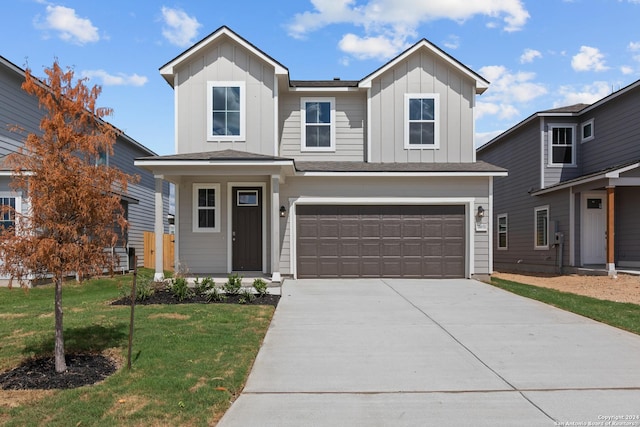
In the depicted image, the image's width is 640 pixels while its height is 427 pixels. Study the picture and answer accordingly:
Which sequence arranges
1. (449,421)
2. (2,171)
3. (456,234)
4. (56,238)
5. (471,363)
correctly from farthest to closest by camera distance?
(456,234), (2,171), (471,363), (56,238), (449,421)

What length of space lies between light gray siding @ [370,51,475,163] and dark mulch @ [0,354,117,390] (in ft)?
32.8

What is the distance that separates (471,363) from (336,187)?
817 centimetres

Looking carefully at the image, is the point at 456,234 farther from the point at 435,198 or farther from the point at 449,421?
the point at 449,421

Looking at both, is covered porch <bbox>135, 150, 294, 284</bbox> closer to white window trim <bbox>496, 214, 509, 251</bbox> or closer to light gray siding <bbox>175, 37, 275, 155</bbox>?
light gray siding <bbox>175, 37, 275, 155</bbox>

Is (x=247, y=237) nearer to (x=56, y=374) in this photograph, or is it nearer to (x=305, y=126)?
(x=305, y=126)

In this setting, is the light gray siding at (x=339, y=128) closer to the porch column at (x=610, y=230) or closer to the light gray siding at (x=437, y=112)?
the light gray siding at (x=437, y=112)

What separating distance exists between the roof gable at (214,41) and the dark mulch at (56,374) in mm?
9504

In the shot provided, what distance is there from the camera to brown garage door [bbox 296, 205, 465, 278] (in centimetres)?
1327

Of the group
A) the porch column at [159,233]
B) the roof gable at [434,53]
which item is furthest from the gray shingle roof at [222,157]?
the roof gable at [434,53]

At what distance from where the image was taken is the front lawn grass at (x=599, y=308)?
7.83m

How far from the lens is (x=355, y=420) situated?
403 centimetres

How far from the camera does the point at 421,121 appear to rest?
1393 cm

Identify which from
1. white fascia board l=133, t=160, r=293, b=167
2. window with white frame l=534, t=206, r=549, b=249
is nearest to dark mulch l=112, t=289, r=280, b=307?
white fascia board l=133, t=160, r=293, b=167

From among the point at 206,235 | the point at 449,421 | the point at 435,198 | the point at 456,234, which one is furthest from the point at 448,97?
the point at 449,421
